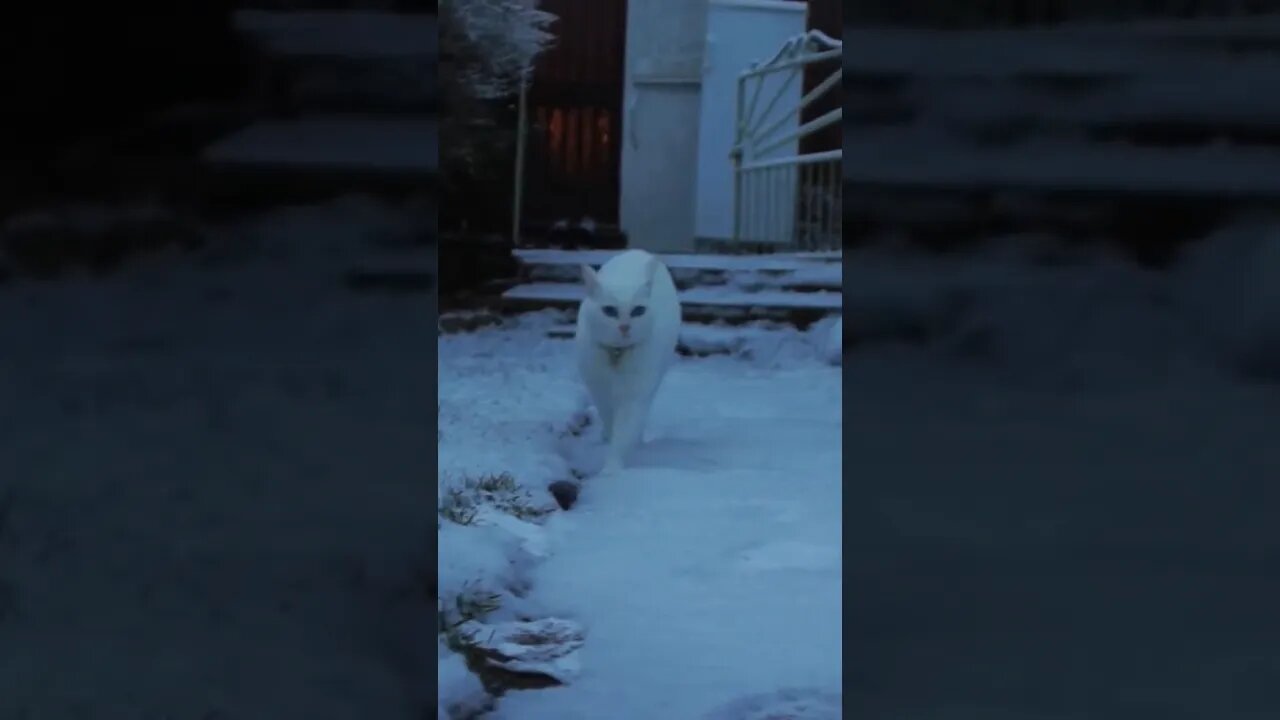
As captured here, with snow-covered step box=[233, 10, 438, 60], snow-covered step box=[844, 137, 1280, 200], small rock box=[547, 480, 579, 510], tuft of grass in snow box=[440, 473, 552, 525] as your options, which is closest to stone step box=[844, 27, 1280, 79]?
snow-covered step box=[844, 137, 1280, 200]

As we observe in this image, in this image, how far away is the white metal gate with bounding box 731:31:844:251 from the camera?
8.32 ft

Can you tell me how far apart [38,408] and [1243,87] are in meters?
0.79

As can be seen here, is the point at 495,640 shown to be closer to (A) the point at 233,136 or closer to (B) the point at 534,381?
(A) the point at 233,136

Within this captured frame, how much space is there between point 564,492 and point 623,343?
12.3 inches

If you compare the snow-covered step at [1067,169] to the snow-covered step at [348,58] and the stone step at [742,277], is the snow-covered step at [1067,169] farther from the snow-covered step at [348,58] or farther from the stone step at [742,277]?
the stone step at [742,277]

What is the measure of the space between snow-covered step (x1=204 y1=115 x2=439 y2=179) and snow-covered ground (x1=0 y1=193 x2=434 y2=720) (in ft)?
0.09

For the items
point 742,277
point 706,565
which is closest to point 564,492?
point 706,565

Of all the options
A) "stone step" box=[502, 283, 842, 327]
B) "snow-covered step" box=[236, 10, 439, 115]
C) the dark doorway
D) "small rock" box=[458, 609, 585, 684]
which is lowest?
"small rock" box=[458, 609, 585, 684]

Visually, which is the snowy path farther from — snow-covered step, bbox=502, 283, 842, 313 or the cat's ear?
snow-covered step, bbox=502, 283, 842, 313

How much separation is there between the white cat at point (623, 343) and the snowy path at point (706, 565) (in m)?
0.06

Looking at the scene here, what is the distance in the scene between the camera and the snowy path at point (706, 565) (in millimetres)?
1133

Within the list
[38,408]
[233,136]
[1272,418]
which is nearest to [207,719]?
[38,408]

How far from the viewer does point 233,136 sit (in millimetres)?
706

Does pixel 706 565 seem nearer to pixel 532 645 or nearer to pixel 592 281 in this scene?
pixel 532 645
